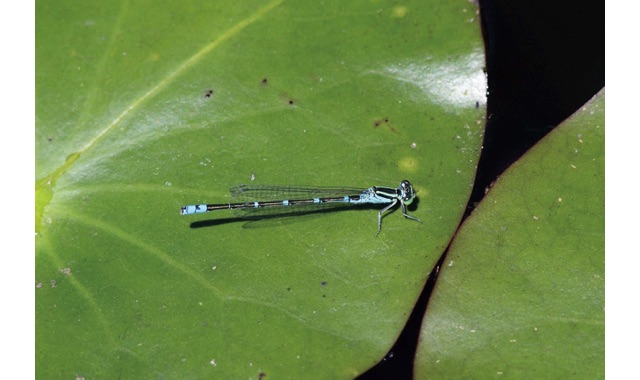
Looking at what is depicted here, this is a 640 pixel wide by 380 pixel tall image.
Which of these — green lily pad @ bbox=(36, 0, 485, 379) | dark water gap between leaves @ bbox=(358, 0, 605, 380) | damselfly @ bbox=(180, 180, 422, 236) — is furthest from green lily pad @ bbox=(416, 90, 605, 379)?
damselfly @ bbox=(180, 180, 422, 236)

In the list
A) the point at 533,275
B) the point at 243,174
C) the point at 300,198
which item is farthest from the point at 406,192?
the point at 243,174

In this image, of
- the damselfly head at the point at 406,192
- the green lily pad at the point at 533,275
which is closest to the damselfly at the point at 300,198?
the damselfly head at the point at 406,192

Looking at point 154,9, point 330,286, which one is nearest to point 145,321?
point 330,286

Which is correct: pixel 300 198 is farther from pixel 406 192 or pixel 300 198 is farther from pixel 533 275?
pixel 533 275

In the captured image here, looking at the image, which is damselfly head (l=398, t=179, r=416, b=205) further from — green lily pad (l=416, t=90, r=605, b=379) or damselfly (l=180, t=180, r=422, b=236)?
green lily pad (l=416, t=90, r=605, b=379)

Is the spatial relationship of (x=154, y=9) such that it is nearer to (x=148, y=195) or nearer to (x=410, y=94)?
(x=148, y=195)

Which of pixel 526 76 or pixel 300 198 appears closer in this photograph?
pixel 300 198
